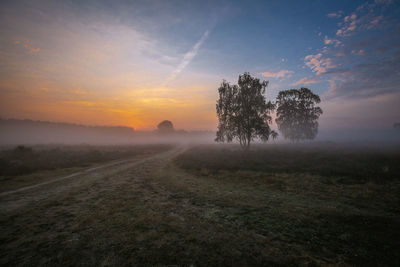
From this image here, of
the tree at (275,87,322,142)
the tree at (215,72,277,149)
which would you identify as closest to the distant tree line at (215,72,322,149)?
the tree at (215,72,277,149)

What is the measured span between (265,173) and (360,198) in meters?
6.93

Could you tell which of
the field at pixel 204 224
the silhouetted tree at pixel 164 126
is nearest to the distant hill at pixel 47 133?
the silhouetted tree at pixel 164 126

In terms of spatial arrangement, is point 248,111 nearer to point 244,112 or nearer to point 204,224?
point 244,112

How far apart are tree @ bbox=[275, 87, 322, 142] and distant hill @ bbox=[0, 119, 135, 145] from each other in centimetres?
13353

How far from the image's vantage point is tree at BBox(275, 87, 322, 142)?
4594cm

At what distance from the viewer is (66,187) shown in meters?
11.7

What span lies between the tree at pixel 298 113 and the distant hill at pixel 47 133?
5257 inches

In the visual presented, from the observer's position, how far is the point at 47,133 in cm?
12700

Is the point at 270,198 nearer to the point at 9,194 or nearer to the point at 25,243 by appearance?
the point at 25,243

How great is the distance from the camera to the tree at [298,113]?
151 feet

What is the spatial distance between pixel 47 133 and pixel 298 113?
176822mm

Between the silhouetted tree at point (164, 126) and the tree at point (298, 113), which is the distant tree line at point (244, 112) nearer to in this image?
the tree at point (298, 113)

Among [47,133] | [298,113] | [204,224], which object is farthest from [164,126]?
[204,224]

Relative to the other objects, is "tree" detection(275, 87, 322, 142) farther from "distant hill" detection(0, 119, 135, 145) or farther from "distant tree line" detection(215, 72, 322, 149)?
"distant hill" detection(0, 119, 135, 145)
